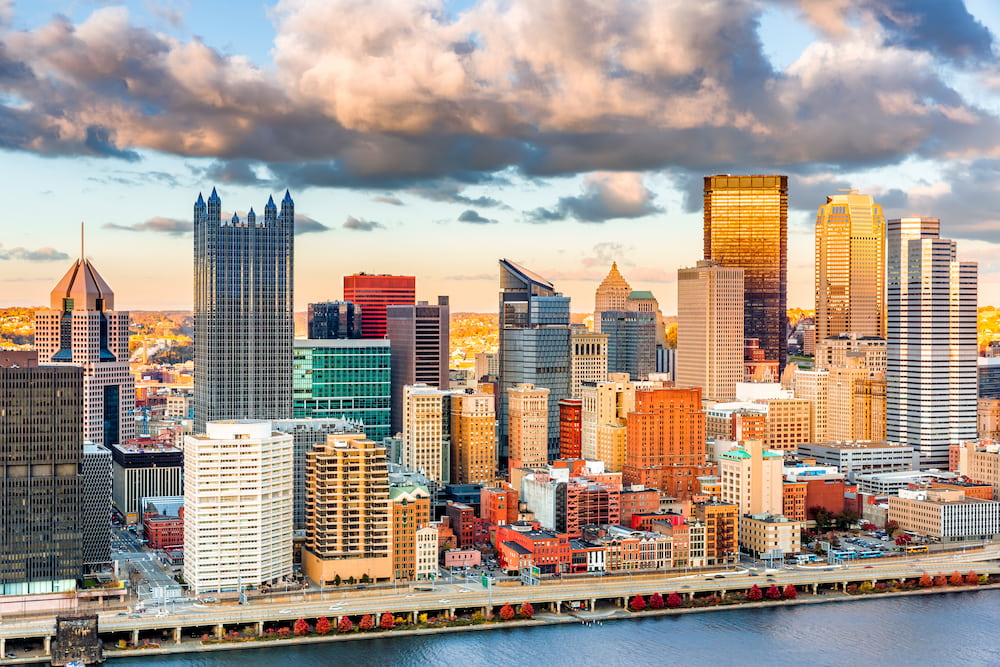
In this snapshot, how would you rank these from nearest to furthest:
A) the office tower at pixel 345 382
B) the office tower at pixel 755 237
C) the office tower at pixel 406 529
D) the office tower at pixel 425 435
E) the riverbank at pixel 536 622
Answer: the riverbank at pixel 536 622 → the office tower at pixel 406 529 → the office tower at pixel 425 435 → the office tower at pixel 345 382 → the office tower at pixel 755 237

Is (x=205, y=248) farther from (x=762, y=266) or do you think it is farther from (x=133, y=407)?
(x=762, y=266)

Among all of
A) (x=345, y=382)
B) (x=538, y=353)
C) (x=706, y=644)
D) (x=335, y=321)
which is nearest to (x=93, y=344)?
(x=335, y=321)

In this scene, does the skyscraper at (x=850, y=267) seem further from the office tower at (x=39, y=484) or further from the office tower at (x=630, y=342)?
the office tower at (x=39, y=484)

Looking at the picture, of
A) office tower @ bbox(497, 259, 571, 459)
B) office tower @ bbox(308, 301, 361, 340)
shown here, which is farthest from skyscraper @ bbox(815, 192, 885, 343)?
office tower @ bbox(497, 259, 571, 459)

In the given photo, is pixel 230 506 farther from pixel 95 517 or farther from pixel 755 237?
pixel 755 237

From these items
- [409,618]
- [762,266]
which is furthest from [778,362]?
[409,618]

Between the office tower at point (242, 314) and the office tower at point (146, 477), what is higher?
the office tower at point (242, 314)

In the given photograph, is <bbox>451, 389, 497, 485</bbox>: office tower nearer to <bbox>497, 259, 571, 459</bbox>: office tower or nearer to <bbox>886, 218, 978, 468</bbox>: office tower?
<bbox>497, 259, 571, 459</bbox>: office tower

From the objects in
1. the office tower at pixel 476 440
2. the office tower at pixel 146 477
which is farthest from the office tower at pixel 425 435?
the office tower at pixel 146 477
